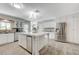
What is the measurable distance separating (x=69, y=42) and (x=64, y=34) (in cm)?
23

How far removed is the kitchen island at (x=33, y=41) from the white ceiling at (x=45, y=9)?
44cm

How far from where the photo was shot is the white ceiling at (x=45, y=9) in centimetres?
151

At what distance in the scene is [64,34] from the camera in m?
1.64

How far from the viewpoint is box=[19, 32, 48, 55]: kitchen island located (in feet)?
5.09

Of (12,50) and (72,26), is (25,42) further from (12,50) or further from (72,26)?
(72,26)

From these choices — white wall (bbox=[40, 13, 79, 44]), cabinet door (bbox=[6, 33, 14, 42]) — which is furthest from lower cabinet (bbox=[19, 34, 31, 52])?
white wall (bbox=[40, 13, 79, 44])

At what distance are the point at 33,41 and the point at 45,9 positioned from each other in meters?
0.86

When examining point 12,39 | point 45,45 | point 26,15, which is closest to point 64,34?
point 45,45

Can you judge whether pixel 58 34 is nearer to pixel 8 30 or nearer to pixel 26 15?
pixel 26 15

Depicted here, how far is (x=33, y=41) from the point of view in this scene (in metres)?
1.54

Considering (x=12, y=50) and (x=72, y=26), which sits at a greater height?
(x=72, y=26)

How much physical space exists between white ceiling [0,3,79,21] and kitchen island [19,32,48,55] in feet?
1.45

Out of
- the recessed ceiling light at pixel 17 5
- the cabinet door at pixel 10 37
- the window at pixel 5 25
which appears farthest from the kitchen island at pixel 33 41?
the recessed ceiling light at pixel 17 5

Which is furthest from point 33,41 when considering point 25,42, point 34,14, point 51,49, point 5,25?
point 5,25
